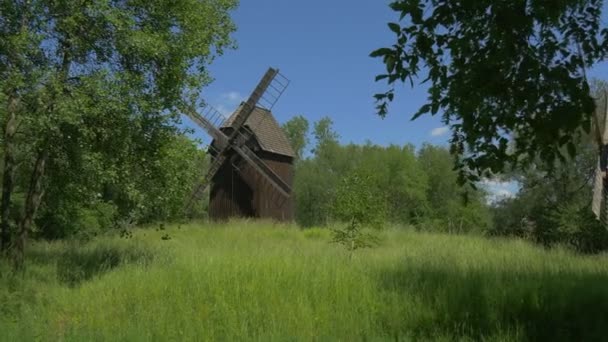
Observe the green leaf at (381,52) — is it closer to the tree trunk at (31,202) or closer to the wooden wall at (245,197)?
the tree trunk at (31,202)

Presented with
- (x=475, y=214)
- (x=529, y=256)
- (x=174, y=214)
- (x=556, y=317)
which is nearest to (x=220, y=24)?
(x=174, y=214)

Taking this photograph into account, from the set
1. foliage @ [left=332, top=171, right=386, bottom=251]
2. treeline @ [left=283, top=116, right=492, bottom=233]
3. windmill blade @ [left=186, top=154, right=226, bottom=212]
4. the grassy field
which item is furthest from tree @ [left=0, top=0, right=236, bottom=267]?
treeline @ [left=283, top=116, right=492, bottom=233]

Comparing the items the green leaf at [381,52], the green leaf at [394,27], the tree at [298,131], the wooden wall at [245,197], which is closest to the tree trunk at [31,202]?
the green leaf at [381,52]

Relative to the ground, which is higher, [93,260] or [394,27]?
[394,27]

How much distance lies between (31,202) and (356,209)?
9.06m

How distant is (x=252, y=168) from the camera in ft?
103

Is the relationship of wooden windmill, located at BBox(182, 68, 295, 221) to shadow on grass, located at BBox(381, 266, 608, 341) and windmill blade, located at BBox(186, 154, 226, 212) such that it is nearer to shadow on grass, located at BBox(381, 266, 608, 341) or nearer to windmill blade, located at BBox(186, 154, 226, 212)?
windmill blade, located at BBox(186, 154, 226, 212)

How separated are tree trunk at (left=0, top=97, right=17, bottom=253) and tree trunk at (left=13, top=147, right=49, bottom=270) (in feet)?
1.50

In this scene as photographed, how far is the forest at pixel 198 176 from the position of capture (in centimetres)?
425

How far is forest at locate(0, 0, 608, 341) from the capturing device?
4250 millimetres

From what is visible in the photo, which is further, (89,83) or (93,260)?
(93,260)

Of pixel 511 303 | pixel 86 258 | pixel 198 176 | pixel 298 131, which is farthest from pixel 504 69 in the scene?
pixel 298 131

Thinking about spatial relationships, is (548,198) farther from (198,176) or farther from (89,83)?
(89,83)

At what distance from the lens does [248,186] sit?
31.7m
